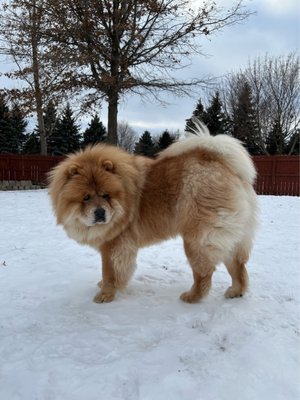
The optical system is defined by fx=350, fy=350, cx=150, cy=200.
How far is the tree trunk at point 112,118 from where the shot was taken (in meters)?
14.3

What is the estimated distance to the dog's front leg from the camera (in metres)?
3.38

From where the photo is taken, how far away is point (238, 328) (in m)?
2.77

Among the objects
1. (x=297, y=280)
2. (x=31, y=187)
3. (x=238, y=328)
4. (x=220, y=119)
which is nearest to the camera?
(x=238, y=328)

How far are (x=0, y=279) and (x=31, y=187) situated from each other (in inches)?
529

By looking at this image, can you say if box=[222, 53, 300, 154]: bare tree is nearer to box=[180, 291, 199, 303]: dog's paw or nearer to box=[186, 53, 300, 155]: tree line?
box=[186, 53, 300, 155]: tree line

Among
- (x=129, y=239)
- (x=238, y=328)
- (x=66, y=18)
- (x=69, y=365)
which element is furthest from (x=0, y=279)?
(x=66, y=18)

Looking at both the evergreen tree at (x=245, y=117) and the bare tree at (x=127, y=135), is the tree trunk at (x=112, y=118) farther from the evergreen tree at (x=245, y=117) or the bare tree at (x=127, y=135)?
the bare tree at (x=127, y=135)

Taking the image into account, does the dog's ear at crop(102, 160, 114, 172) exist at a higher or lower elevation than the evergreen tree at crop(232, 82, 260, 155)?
lower

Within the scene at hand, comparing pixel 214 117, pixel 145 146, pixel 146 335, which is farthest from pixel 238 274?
pixel 145 146

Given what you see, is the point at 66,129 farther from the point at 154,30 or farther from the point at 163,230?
the point at 163,230

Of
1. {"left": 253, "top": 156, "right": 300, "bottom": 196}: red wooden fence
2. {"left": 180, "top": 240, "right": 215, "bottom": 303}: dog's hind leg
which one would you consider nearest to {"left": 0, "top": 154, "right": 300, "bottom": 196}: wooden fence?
{"left": 253, "top": 156, "right": 300, "bottom": 196}: red wooden fence

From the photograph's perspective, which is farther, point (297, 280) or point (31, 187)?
point (31, 187)

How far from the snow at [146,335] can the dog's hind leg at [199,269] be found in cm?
9

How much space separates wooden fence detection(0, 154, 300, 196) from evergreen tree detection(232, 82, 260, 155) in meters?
13.7
